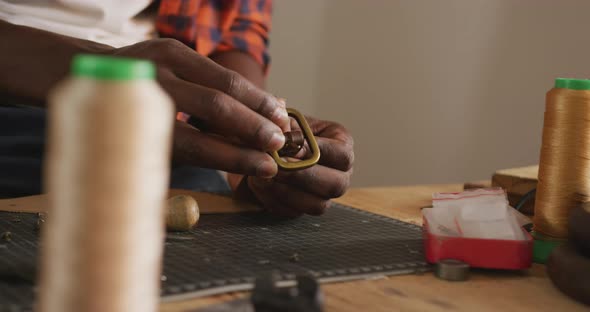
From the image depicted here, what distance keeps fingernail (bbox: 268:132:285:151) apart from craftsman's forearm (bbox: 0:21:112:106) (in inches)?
11.1

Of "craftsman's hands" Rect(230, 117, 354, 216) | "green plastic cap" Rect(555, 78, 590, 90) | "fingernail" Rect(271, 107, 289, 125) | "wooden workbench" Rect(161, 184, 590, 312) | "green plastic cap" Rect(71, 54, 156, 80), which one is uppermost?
"green plastic cap" Rect(555, 78, 590, 90)

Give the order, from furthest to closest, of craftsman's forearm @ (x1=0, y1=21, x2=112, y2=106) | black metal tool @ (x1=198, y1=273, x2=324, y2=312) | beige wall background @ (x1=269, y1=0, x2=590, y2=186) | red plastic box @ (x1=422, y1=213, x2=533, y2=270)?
beige wall background @ (x1=269, y1=0, x2=590, y2=186) < craftsman's forearm @ (x1=0, y1=21, x2=112, y2=106) < red plastic box @ (x1=422, y1=213, x2=533, y2=270) < black metal tool @ (x1=198, y1=273, x2=324, y2=312)

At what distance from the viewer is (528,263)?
77cm

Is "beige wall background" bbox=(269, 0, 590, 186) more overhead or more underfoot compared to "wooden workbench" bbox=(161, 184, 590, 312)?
more overhead

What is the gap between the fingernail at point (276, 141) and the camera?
2.77 feet

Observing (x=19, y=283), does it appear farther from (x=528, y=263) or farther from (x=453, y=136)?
(x=453, y=136)

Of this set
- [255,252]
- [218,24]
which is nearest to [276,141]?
[255,252]

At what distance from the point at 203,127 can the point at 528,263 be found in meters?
0.43

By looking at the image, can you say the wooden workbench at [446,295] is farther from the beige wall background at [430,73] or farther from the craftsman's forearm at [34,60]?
the beige wall background at [430,73]

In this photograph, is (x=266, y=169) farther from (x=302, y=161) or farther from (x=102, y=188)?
(x=102, y=188)

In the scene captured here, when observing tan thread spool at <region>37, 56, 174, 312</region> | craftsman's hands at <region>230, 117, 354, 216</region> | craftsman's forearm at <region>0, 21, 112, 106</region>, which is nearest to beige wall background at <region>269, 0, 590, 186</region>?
craftsman's hands at <region>230, 117, 354, 216</region>

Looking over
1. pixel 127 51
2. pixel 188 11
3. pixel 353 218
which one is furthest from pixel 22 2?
pixel 353 218

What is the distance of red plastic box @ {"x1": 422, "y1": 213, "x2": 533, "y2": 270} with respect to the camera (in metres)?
0.76

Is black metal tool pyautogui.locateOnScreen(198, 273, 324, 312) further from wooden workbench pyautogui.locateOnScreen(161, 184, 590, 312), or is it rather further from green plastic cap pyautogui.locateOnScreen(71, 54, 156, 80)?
green plastic cap pyautogui.locateOnScreen(71, 54, 156, 80)
